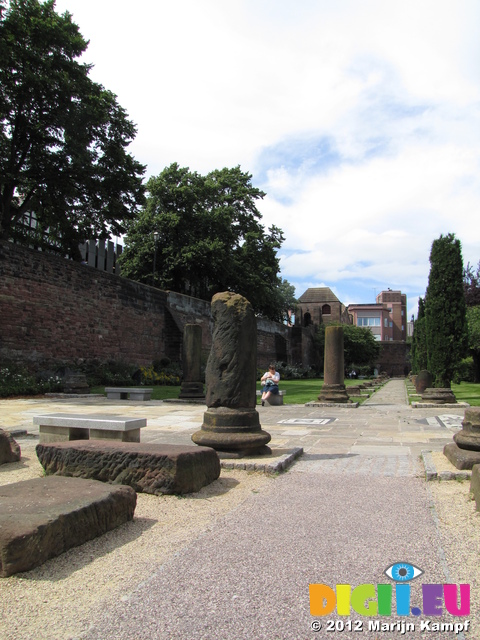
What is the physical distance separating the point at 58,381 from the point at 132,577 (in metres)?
14.8

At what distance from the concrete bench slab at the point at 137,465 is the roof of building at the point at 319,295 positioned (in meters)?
61.7

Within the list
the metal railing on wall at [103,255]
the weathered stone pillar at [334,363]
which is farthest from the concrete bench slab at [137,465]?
the metal railing on wall at [103,255]

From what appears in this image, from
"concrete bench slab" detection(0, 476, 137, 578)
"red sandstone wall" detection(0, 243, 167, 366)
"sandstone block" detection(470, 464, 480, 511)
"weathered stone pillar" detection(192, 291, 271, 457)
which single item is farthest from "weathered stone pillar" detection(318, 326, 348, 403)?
"concrete bench slab" detection(0, 476, 137, 578)

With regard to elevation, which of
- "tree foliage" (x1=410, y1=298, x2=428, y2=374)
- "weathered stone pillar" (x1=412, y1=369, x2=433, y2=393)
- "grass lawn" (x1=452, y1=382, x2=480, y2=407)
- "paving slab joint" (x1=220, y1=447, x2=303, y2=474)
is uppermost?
"tree foliage" (x1=410, y1=298, x2=428, y2=374)

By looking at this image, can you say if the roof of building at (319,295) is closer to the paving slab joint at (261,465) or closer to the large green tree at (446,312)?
the large green tree at (446,312)

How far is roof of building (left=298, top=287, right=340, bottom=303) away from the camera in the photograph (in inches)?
2574

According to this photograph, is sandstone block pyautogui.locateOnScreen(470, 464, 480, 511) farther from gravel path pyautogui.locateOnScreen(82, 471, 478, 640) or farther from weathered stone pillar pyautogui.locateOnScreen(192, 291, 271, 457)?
weathered stone pillar pyautogui.locateOnScreen(192, 291, 271, 457)

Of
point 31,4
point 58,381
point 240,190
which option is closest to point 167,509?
point 58,381

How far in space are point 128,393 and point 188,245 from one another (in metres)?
17.7

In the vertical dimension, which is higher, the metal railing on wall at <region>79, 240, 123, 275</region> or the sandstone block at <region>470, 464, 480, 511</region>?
the metal railing on wall at <region>79, 240, 123, 275</region>

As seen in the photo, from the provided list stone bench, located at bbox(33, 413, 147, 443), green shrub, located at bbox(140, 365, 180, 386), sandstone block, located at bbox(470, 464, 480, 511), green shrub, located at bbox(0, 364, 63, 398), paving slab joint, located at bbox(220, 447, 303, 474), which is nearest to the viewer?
sandstone block, located at bbox(470, 464, 480, 511)

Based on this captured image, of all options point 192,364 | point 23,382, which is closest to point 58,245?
point 23,382

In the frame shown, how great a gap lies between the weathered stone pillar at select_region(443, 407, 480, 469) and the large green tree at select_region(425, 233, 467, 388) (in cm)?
995

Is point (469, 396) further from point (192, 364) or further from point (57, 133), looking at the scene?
point (57, 133)
